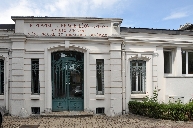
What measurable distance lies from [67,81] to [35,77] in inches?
65.5

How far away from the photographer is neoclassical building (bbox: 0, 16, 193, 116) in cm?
1054

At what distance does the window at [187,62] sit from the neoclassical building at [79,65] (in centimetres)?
103

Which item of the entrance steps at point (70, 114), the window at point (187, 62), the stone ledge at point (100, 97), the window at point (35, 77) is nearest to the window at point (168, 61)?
the window at point (187, 62)

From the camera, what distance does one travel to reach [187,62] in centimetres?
1213

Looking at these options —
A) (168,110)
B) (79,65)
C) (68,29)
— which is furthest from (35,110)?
(168,110)

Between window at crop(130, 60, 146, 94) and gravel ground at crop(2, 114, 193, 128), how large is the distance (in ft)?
5.81

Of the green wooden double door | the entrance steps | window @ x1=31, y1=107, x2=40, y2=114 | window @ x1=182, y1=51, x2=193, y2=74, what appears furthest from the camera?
window @ x1=182, y1=51, x2=193, y2=74

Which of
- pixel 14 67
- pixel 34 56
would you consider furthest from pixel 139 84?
pixel 14 67

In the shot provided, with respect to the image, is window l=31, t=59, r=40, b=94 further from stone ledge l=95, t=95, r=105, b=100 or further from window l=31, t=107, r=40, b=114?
stone ledge l=95, t=95, r=105, b=100

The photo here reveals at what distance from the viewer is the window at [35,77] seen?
10750 mm

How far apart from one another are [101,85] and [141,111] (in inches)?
95.7

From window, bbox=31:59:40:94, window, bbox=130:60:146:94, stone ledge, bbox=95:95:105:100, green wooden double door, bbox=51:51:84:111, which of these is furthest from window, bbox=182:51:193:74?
window, bbox=31:59:40:94

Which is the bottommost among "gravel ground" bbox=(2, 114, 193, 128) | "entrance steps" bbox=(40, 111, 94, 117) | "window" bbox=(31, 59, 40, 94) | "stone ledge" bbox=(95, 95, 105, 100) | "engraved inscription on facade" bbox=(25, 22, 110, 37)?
"gravel ground" bbox=(2, 114, 193, 128)

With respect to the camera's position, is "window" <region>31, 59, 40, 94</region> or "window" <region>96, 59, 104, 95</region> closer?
"window" <region>31, 59, 40, 94</region>
